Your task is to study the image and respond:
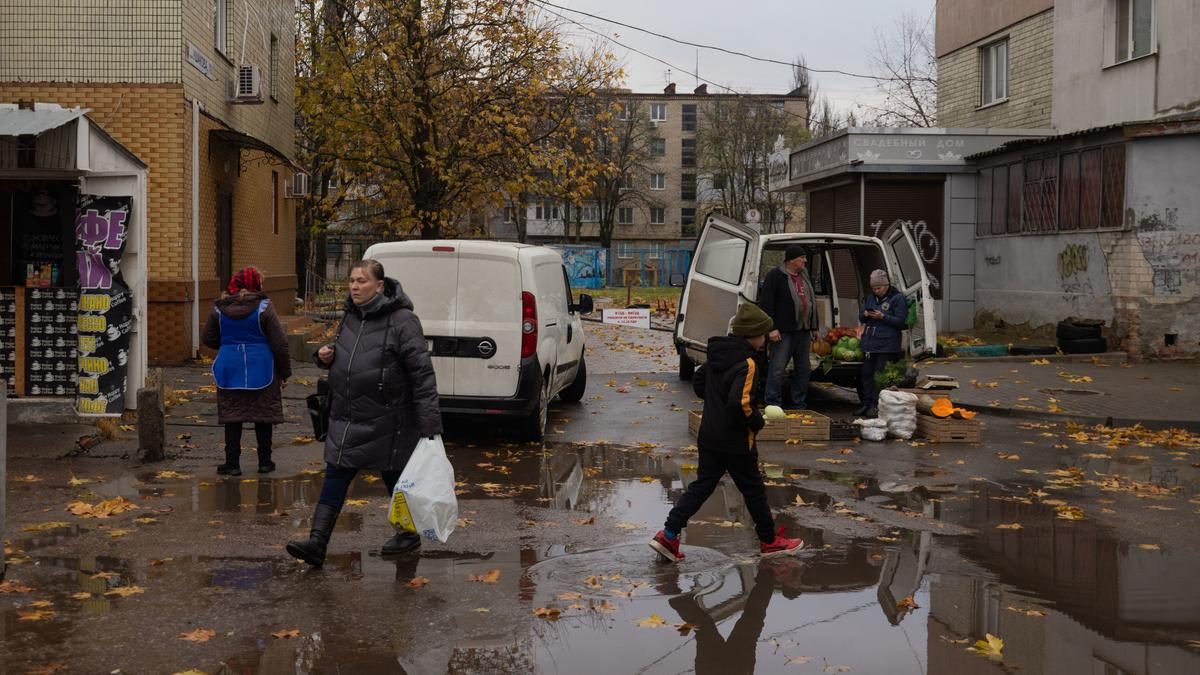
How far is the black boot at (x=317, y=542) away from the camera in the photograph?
6.68 m

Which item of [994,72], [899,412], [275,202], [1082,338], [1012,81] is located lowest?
[899,412]

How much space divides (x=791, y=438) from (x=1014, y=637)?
6467 millimetres

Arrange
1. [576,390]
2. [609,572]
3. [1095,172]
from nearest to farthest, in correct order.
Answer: [609,572], [576,390], [1095,172]

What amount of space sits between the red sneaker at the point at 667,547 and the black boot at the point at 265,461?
422cm

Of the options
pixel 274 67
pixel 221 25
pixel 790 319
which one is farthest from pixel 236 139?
pixel 790 319

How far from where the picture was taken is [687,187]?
89.9 metres

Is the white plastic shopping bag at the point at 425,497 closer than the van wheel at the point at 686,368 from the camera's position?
Yes

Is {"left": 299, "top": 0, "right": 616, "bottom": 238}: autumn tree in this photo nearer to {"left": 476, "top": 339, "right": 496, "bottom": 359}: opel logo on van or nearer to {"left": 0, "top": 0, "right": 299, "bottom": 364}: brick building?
{"left": 0, "top": 0, "right": 299, "bottom": 364}: brick building

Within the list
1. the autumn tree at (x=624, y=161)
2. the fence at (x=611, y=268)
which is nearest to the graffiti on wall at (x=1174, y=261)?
the fence at (x=611, y=268)

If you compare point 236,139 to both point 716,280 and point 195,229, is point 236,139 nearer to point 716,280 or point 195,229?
point 195,229

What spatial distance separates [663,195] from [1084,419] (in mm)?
76811

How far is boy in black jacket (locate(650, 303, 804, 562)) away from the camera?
700 cm

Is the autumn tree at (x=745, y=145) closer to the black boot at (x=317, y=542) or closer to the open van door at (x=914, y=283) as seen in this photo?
the open van door at (x=914, y=283)

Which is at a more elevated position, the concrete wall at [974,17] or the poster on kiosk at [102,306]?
the concrete wall at [974,17]
